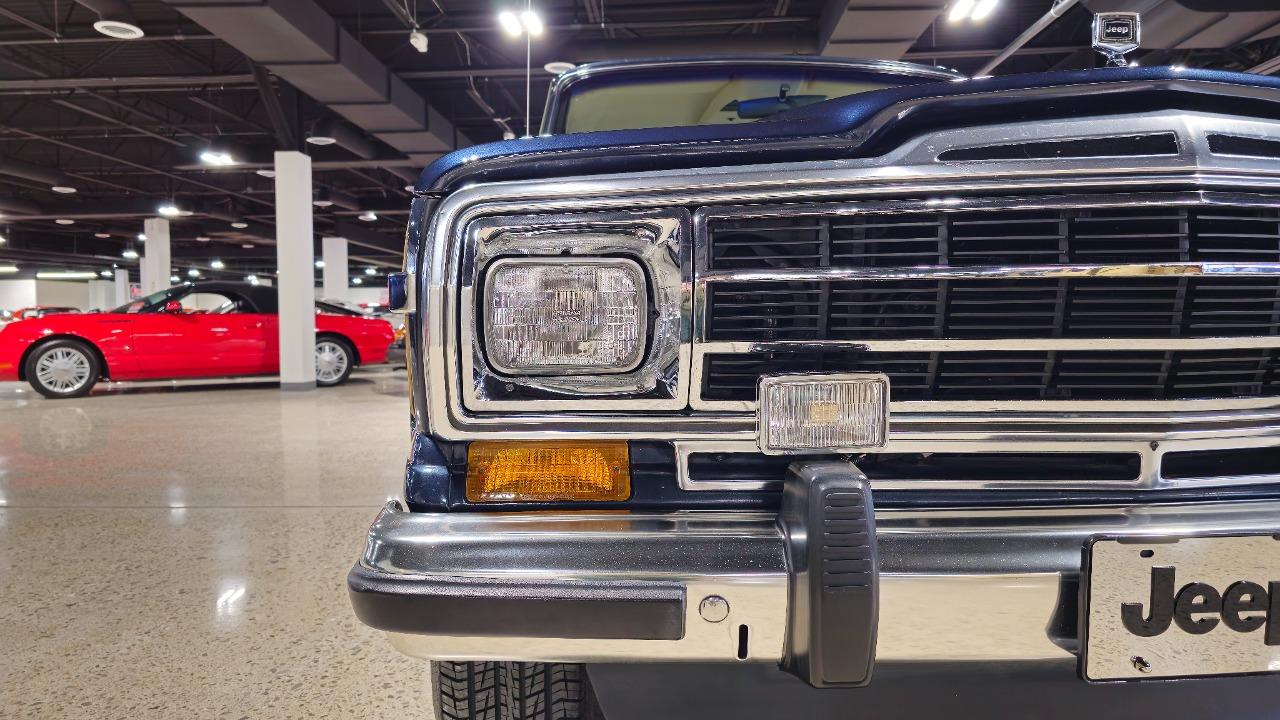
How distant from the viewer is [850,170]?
3.19 feet

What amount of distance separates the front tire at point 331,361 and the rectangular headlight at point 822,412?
893 cm

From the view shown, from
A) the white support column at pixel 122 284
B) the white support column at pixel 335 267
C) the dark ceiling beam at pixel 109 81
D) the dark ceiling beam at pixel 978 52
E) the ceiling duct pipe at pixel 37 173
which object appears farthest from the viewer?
the white support column at pixel 122 284

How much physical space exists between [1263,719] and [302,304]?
29.7 ft

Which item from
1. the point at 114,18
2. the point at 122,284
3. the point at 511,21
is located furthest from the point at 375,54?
the point at 122,284

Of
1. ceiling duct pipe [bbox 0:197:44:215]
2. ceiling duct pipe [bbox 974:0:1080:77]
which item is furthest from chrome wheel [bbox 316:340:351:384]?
ceiling duct pipe [bbox 0:197:44:215]

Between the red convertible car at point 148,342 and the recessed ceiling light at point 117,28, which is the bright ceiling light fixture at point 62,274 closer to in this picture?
the red convertible car at point 148,342

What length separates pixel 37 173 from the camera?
1454cm

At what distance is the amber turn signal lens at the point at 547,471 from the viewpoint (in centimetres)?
103

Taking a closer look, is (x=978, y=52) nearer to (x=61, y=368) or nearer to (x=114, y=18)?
(x=114, y=18)

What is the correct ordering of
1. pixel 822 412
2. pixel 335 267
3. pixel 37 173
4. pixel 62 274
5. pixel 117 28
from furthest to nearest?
pixel 62 274 < pixel 335 267 < pixel 37 173 < pixel 117 28 < pixel 822 412

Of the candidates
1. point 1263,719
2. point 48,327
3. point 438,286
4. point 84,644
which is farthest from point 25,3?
point 1263,719

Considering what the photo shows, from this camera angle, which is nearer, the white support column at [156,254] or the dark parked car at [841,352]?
the dark parked car at [841,352]

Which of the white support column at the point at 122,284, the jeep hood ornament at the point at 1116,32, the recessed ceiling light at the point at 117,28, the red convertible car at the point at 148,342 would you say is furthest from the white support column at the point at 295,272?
the white support column at the point at 122,284

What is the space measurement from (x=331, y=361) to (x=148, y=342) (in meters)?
2.11
